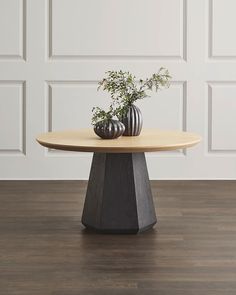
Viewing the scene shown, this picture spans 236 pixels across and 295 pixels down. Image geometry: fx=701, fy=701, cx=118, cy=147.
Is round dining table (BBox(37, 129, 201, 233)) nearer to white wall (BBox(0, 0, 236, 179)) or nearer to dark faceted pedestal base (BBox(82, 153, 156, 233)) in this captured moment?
dark faceted pedestal base (BBox(82, 153, 156, 233))

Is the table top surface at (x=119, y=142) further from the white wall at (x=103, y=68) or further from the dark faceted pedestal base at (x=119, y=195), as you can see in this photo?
the white wall at (x=103, y=68)

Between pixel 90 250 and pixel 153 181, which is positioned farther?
pixel 153 181

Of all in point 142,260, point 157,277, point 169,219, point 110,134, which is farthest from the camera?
point 169,219

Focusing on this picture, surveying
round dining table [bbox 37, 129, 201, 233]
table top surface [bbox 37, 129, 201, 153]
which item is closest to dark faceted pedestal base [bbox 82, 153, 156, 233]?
round dining table [bbox 37, 129, 201, 233]

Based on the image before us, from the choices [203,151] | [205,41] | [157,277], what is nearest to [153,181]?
[203,151]

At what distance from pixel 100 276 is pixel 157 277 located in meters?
0.21

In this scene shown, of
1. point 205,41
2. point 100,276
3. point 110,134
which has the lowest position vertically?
point 100,276

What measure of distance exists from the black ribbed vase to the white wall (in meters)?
1.41

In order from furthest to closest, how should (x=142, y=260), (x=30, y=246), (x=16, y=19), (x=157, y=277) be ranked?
1. (x=16, y=19)
2. (x=30, y=246)
3. (x=142, y=260)
4. (x=157, y=277)

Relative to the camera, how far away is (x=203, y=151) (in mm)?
4910

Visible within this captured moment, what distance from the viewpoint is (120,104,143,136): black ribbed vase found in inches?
136

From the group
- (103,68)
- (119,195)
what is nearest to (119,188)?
(119,195)

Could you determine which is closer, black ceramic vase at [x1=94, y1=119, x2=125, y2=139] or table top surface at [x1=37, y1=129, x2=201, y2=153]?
table top surface at [x1=37, y1=129, x2=201, y2=153]

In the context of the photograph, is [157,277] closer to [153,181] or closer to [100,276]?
[100,276]
